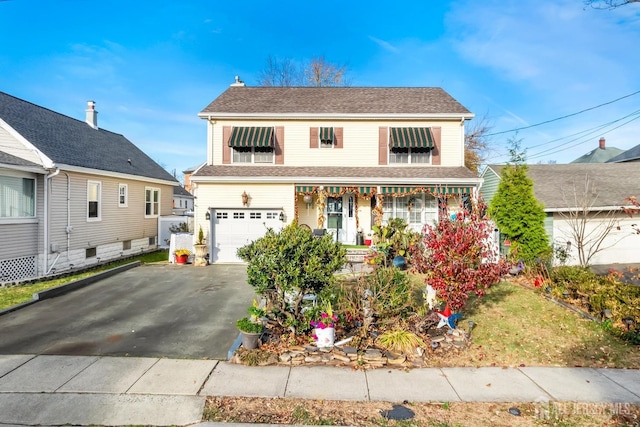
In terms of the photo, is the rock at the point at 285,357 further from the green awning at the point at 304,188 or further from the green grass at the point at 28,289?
the green awning at the point at 304,188

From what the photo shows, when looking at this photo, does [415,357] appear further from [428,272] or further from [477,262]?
[477,262]

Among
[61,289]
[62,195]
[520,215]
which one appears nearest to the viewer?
[61,289]

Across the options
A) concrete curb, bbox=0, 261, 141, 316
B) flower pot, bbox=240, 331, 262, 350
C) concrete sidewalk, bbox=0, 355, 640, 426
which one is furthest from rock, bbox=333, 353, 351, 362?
concrete curb, bbox=0, 261, 141, 316

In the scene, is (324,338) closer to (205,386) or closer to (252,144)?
(205,386)

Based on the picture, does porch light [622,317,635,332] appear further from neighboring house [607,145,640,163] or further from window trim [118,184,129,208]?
neighboring house [607,145,640,163]

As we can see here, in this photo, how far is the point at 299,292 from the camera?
5973mm

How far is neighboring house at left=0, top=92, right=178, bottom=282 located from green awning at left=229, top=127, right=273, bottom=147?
19.7ft

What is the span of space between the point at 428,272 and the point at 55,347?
283 inches

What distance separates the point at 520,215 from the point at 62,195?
1742 centimetres

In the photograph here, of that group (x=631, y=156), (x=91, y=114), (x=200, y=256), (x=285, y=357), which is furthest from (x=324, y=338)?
(x=631, y=156)

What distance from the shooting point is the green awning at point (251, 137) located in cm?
1461

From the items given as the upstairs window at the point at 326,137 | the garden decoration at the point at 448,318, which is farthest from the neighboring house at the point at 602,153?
the garden decoration at the point at 448,318

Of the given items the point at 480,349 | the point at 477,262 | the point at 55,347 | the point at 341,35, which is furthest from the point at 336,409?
the point at 341,35

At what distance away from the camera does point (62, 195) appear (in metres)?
12.4
